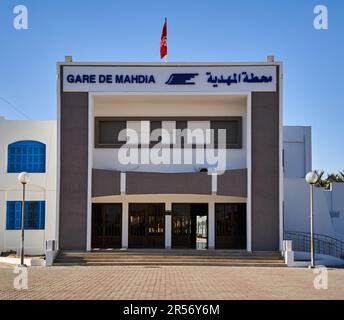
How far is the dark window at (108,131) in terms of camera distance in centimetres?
2614

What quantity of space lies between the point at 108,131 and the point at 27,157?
A: 4799 mm

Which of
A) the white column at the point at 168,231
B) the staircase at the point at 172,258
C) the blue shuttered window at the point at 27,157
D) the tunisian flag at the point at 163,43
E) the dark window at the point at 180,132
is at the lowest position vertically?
the staircase at the point at 172,258

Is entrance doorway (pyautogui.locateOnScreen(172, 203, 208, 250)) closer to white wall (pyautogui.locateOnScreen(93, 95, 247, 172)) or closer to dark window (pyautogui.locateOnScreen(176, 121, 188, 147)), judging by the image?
white wall (pyautogui.locateOnScreen(93, 95, 247, 172))

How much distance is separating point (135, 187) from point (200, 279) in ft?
26.2

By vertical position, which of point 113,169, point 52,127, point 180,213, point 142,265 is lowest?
point 142,265

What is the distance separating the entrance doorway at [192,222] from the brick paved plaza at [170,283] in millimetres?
4973

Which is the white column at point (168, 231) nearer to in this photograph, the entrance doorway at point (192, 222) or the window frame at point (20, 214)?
the entrance doorway at point (192, 222)

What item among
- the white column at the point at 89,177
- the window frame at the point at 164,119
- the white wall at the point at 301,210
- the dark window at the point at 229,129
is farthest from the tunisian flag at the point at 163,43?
the white wall at the point at 301,210

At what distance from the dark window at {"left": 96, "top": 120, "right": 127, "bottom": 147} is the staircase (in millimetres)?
5533

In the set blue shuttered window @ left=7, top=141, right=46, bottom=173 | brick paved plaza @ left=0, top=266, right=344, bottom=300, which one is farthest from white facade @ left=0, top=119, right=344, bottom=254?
brick paved plaza @ left=0, top=266, right=344, bottom=300
